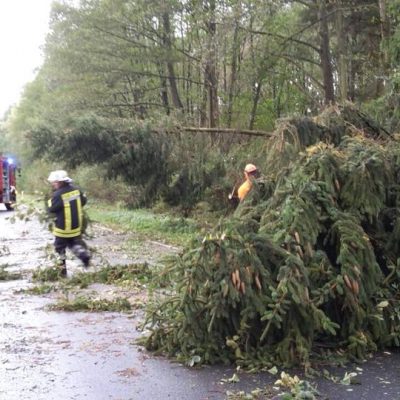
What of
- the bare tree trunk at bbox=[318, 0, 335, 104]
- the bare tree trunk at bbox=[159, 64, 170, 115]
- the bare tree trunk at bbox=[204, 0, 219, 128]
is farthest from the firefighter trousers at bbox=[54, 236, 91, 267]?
the bare tree trunk at bbox=[159, 64, 170, 115]

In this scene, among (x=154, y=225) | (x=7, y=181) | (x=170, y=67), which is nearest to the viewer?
(x=154, y=225)

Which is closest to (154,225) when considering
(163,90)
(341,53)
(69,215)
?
(69,215)

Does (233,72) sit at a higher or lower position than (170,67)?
lower

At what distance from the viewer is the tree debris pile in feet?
17.5

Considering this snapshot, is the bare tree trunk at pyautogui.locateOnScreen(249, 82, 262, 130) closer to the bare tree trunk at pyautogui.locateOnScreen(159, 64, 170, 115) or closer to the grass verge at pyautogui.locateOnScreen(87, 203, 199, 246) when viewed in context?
the bare tree trunk at pyautogui.locateOnScreen(159, 64, 170, 115)

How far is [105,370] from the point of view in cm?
527

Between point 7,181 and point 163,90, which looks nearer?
point 163,90

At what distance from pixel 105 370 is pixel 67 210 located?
476cm

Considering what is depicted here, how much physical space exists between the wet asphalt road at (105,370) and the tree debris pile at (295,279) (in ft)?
0.90

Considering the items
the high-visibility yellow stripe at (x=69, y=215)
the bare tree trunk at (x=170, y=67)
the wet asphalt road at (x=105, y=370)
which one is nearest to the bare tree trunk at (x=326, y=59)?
the bare tree trunk at (x=170, y=67)

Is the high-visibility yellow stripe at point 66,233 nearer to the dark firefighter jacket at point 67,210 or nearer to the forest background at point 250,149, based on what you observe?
the dark firefighter jacket at point 67,210

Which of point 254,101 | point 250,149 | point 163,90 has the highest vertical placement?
point 163,90

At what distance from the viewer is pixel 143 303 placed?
780cm

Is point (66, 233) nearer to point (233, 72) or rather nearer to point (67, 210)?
point (67, 210)
